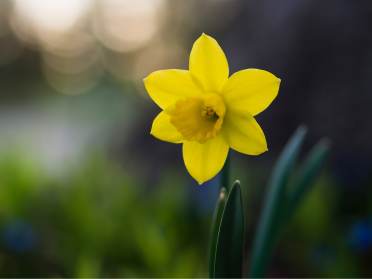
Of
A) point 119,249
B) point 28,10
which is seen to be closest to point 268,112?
point 119,249

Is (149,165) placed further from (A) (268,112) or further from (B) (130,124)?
(A) (268,112)

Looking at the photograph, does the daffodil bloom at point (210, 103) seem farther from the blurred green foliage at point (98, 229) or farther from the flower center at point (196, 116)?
the blurred green foliage at point (98, 229)

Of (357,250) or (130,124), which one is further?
(130,124)

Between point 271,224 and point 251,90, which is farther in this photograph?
point 271,224

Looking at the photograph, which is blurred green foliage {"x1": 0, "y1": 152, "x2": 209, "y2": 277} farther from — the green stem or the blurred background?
the green stem

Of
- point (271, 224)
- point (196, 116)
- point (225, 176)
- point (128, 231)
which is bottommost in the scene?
point (128, 231)

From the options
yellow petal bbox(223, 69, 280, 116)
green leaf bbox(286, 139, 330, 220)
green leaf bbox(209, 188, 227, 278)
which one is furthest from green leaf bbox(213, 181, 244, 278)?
green leaf bbox(286, 139, 330, 220)

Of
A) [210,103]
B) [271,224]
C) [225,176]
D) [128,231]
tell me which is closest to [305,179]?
[271,224]

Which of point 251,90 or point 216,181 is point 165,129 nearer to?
point 251,90
